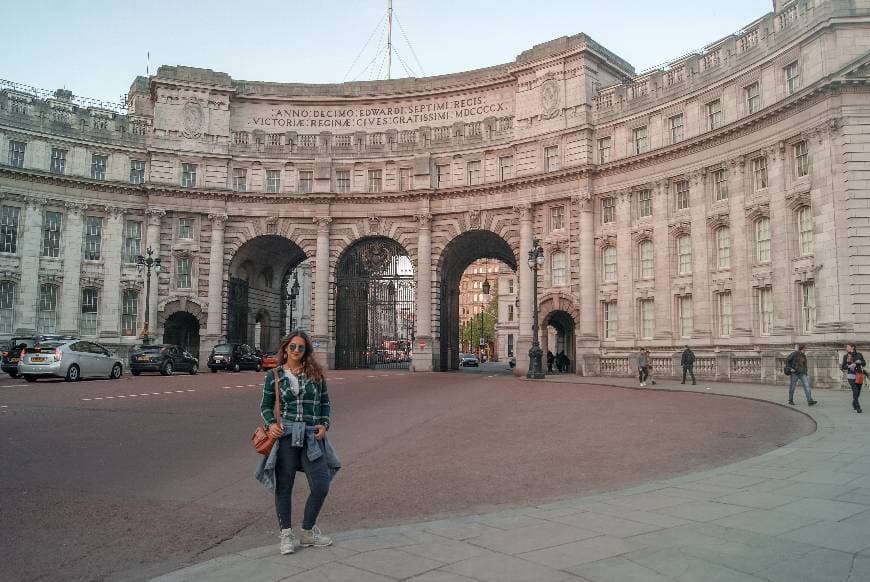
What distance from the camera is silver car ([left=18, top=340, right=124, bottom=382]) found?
2528cm

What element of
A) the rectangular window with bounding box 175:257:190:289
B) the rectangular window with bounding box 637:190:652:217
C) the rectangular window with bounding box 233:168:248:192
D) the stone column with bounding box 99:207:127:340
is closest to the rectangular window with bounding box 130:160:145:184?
the stone column with bounding box 99:207:127:340

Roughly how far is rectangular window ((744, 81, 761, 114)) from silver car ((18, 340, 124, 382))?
31252 mm

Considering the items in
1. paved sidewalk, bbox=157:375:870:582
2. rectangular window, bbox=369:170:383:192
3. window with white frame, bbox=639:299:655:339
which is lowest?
paved sidewalk, bbox=157:375:870:582

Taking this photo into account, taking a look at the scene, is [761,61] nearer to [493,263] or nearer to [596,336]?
[596,336]

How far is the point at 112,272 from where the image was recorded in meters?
44.4

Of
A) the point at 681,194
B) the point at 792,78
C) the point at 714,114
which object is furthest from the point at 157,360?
the point at 792,78

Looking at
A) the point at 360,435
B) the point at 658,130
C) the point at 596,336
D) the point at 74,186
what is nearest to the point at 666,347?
the point at 596,336

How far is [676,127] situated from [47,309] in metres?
38.8

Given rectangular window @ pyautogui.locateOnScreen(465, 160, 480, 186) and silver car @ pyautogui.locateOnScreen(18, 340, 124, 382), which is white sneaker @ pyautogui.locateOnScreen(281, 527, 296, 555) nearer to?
silver car @ pyautogui.locateOnScreen(18, 340, 124, 382)

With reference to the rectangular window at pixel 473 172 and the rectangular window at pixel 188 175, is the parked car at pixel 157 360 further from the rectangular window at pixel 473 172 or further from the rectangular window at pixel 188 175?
the rectangular window at pixel 473 172

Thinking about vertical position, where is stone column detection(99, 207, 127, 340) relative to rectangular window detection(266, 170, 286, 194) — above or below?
below

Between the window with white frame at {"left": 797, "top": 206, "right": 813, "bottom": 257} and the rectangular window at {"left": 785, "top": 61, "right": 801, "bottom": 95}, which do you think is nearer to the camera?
the window with white frame at {"left": 797, "top": 206, "right": 813, "bottom": 257}

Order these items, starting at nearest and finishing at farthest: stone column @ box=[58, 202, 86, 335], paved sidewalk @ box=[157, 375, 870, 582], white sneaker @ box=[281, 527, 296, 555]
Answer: paved sidewalk @ box=[157, 375, 870, 582]
white sneaker @ box=[281, 527, 296, 555]
stone column @ box=[58, 202, 86, 335]

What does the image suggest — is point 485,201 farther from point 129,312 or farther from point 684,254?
point 129,312
